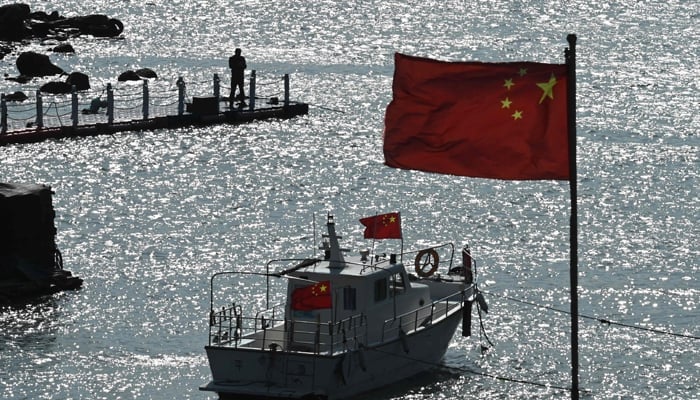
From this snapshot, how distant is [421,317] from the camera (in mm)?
41531

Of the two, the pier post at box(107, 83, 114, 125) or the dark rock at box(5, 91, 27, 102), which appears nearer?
the pier post at box(107, 83, 114, 125)

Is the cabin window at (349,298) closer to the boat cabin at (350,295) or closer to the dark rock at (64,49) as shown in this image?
the boat cabin at (350,295)

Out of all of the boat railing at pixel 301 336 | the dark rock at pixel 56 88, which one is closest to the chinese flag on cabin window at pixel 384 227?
the boat railing at pixel 301 336

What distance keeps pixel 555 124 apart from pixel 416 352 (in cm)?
1631

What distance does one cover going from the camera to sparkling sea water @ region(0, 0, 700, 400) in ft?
138

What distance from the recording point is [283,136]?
7969 cm

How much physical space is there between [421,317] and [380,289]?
7.03 ft

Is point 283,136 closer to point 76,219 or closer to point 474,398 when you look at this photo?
point 76,219

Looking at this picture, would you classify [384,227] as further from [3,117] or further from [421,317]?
[3,117]

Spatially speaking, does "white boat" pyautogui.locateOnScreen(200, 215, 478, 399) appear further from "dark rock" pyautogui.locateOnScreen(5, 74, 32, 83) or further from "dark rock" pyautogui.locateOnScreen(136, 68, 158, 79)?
"dark rock" pyautogui.locateOnScreen(136, 68, 158, 79)

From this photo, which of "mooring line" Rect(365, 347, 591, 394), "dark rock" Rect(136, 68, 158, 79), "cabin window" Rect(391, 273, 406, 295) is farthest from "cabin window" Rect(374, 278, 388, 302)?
"dark rock" Rect(136, 68, 158, 79)

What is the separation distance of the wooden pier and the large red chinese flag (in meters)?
48.2

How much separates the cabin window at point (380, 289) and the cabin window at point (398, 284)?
0.42 m

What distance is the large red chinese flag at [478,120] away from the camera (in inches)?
990
